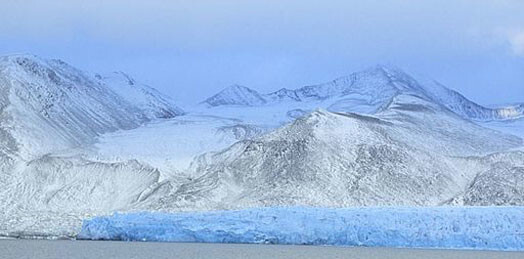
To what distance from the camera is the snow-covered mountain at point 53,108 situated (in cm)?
7650

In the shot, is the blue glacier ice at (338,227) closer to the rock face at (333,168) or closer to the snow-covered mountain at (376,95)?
the rock face at (333,168)

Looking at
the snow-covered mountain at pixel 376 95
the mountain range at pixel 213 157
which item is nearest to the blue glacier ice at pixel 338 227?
the mountain range at pixel 213 157

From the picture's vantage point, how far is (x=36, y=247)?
142 feet

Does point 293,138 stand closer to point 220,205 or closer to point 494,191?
point 220,205

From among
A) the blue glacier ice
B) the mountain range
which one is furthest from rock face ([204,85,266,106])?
the blue glacier ice

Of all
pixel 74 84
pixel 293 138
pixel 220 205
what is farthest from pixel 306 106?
pixel 220 205

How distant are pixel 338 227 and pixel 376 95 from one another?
64805mm

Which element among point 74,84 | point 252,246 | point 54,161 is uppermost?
point 74,84

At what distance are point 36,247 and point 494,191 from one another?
33190 mm

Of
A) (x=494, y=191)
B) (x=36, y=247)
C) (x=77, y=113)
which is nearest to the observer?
(x=36, y=247)

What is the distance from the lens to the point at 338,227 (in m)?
46.2

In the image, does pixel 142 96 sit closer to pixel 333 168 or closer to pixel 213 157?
pixel 213 157

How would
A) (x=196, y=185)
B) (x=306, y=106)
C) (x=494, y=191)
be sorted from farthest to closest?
(x=306, y=106) < (x=196, y=185) < (x=494, y=191)

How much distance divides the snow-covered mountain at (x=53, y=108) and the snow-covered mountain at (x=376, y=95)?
74.7ft
